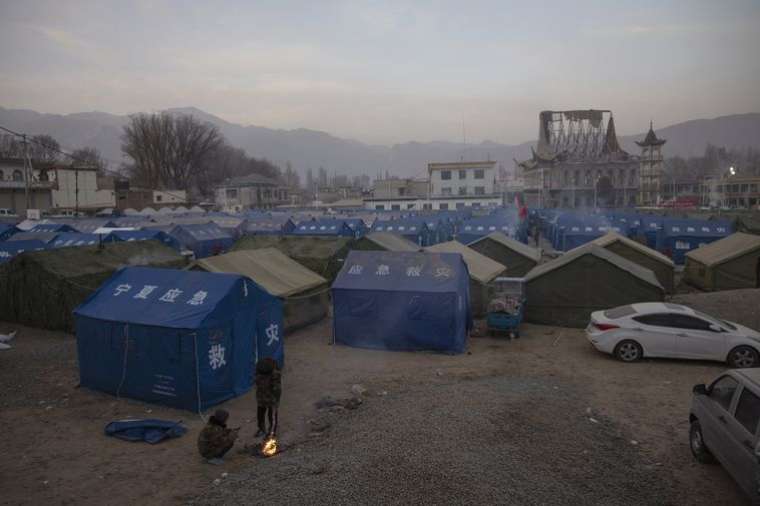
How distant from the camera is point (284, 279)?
16.4 meters

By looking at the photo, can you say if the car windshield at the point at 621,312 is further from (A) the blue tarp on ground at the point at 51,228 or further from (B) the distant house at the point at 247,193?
(B) the distant house at the point at 247,193

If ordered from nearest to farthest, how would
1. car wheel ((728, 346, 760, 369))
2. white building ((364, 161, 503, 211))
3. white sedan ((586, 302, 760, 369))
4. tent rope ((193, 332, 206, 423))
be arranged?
tent rope ((193, 332, 206, 423)) < car wheel ((728, 346, 760, 369)) < white sedan ((586, 302, 760, 369)) < white building ((364, 161, 503, 211))

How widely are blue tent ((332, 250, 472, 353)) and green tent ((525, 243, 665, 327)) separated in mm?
2926

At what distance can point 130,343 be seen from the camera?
10.3 metres

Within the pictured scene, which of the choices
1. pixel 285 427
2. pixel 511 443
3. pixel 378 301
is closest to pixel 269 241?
pixel 378 301

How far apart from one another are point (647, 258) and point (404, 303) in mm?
12406

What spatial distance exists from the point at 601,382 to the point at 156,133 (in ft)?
275

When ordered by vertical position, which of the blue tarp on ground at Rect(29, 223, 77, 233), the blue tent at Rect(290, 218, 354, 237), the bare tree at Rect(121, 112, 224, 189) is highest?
the bare tree at Rect(121, 112, 224, 189)

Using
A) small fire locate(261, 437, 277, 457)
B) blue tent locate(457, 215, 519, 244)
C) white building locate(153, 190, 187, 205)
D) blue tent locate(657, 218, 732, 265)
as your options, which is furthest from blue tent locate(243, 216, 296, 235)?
white building locate(153, 190, 187, 205)

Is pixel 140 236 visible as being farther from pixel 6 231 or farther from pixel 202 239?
pixel 6 231

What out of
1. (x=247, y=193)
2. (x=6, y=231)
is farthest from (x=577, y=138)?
(x=6, y=231)

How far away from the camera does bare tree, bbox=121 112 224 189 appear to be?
83.1 metres

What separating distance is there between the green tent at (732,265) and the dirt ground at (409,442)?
1155 cm

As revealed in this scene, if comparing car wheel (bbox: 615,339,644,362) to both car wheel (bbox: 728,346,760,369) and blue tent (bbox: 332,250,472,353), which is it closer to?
car wheel (bbox: 728,346,760,369)
